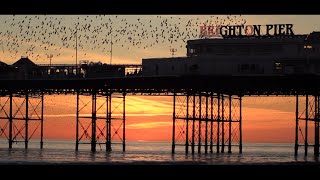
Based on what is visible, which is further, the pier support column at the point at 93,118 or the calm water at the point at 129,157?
the pier support column at the point at 93,118

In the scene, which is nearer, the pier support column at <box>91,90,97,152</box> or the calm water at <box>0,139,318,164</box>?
the calm water at <box>0,139,318,164</box>

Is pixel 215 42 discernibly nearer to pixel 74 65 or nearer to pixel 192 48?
pixel 192 48

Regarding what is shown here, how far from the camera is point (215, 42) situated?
285ft
